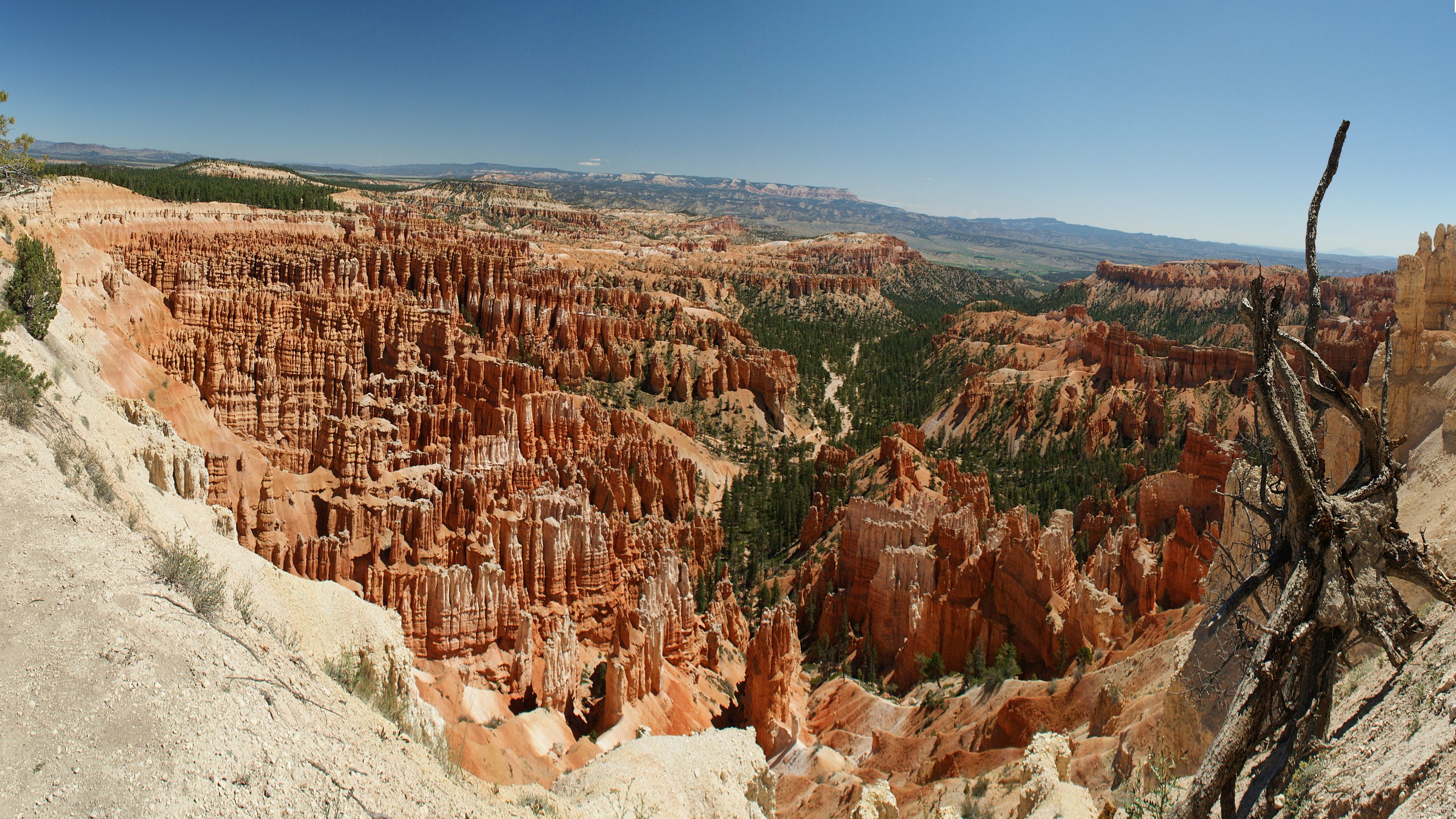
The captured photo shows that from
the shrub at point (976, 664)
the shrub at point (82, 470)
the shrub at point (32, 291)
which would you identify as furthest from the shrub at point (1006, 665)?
the shrub at point (32, 291)

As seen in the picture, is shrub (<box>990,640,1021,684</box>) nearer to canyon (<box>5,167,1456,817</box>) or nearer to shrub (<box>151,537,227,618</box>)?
canyon (<box>5,167,1456,817</box>)

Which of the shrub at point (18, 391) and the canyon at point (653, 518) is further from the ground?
the shrub at point (18, 391)

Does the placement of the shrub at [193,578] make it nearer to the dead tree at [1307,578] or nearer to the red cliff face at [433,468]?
the dead tree at [1307,578]

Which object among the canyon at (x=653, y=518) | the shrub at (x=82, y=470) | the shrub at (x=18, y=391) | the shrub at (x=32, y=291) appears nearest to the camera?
the shrub at (x=82, y=470)

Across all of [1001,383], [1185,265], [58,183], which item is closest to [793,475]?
[1001,383]

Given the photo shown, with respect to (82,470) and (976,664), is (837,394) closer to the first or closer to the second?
(976,664)
